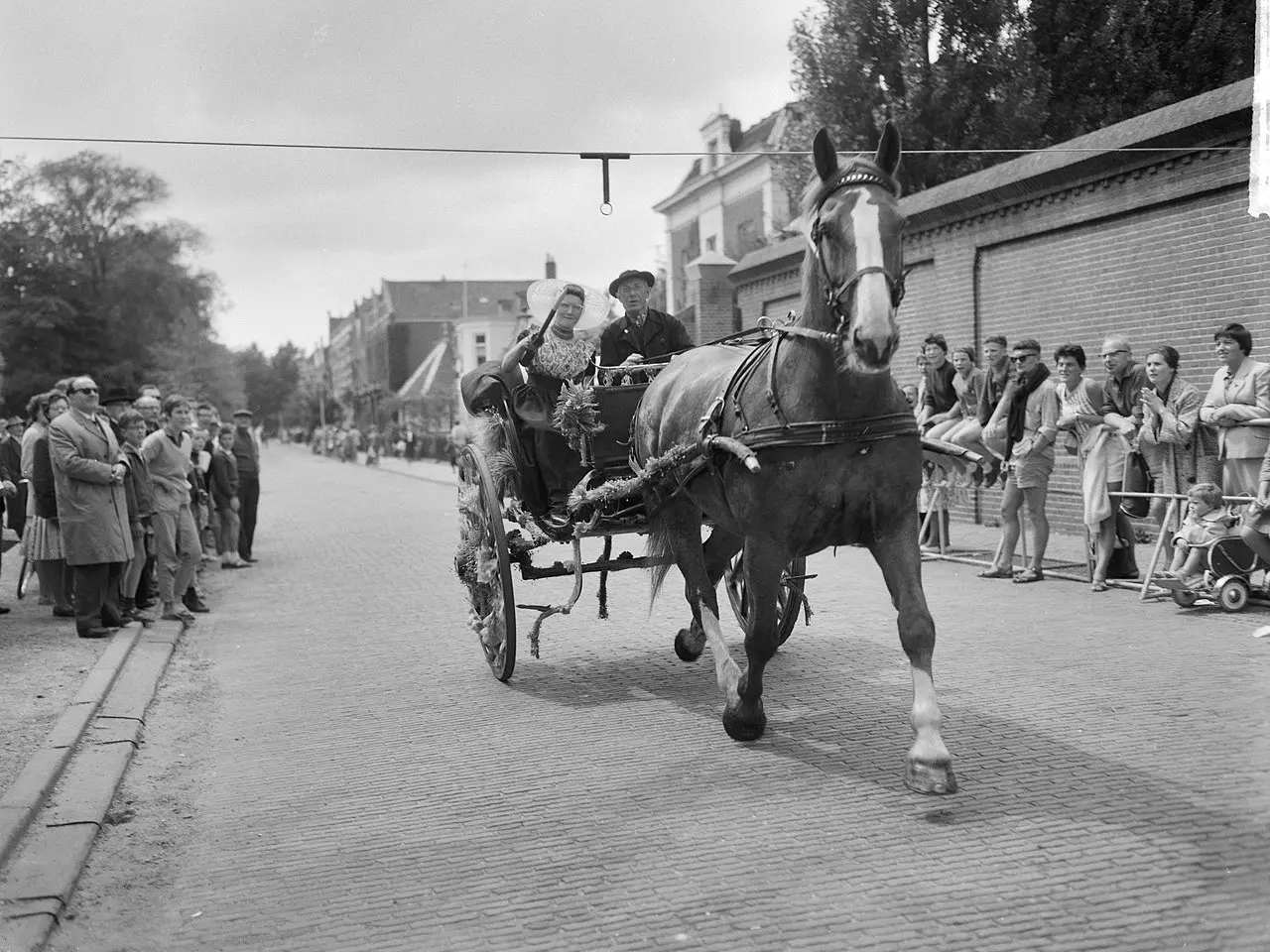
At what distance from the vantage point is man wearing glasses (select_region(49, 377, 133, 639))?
28.4ft

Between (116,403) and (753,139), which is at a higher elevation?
(753,139)

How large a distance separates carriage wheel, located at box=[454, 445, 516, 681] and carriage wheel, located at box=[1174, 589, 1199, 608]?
4955 millimetres

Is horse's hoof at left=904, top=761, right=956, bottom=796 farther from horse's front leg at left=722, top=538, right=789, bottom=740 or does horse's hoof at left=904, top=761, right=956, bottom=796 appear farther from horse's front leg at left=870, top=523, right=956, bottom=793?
horse's front leg at left=722, top=538, right=789, bottom=740

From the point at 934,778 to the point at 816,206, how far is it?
2293 millimetres

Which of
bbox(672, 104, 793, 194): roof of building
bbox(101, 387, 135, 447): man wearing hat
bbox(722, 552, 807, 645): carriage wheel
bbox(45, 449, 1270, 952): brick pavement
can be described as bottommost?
bbox(45, 449, 1270, 952): brick pavement

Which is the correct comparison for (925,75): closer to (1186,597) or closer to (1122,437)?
(1122,437)

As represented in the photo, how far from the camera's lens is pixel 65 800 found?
5.02m

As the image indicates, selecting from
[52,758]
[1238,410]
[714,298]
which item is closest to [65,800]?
[52,758]

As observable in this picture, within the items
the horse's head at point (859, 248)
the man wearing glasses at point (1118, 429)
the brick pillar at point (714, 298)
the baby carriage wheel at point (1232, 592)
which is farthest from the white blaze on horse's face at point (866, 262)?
the brick pillar at point (714, 298)

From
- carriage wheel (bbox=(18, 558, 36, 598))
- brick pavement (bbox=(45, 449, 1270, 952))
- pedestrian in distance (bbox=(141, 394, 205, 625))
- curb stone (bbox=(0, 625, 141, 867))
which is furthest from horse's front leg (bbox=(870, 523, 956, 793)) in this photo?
carriage wheel (bbox=(18, 558, 36, 598))

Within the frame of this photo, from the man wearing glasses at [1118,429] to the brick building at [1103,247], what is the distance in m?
1.71

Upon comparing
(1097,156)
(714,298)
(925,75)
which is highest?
(925,75)

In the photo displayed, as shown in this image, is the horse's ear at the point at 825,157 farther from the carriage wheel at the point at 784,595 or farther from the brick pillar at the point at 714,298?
the brick pillar at the point at 714,298

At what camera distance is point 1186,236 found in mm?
11500
